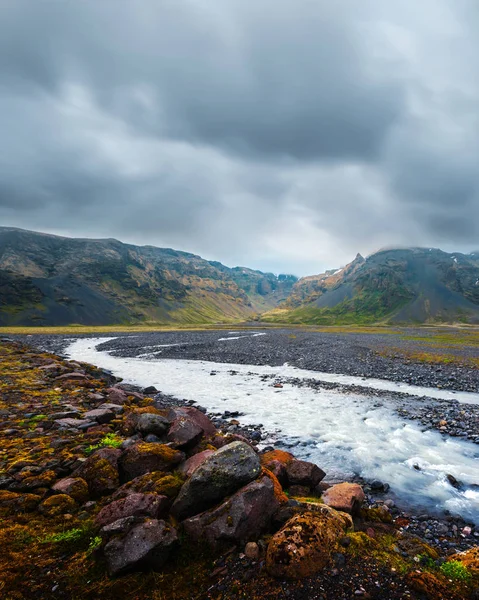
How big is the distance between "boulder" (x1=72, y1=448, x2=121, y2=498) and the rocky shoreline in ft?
0.10

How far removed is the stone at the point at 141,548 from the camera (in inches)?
233

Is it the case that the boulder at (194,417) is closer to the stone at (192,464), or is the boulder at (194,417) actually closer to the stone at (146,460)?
the stone at (146,460)

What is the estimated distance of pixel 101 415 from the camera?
14719mm

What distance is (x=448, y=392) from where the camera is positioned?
2700 cm

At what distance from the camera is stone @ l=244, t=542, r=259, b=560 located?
250 inches

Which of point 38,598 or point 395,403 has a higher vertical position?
point 38,598

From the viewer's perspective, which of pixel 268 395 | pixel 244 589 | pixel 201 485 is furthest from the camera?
pixel 268 395

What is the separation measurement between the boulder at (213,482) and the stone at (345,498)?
2593 mm

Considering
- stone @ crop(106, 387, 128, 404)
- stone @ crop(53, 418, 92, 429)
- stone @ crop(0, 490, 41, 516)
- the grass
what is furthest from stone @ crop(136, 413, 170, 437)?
stone @ crop(106, 387, 128, 404)

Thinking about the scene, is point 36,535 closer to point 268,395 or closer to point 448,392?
point 268,395

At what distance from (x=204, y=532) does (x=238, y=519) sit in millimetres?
819

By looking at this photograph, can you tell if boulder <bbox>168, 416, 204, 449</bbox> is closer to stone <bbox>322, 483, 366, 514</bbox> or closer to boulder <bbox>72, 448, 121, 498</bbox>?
boulder <bbox>72, 448, 121, 498</bbox>

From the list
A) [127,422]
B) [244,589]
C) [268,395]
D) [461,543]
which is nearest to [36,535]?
[244,589]

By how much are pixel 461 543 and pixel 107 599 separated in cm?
928
